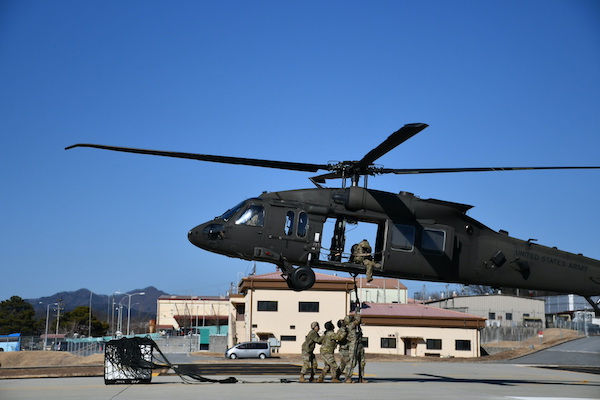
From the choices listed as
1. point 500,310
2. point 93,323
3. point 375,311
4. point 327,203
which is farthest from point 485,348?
point 93,323

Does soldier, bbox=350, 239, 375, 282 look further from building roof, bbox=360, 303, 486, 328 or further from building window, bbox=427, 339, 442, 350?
building window, bbox=427, 339, 442, 350

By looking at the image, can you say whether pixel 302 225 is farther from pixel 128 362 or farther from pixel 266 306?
pixel 266 306

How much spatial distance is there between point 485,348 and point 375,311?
59.4 ft

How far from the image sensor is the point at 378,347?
57.9 metres

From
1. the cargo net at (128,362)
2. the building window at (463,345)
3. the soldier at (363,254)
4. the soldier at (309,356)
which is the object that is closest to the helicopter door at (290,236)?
the soldier at (363,254)

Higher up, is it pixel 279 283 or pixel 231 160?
pixel 231 160

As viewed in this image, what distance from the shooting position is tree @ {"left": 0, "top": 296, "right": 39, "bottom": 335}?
125 meters

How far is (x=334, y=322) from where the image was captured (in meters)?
57.9

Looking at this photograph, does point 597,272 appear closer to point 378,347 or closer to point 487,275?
point 487,275

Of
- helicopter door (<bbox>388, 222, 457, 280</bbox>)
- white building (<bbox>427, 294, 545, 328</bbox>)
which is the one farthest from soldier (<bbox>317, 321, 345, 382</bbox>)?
white building (<bbox>427, 294, 545, 328</bbox>)

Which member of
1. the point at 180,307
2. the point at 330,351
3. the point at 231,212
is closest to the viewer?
the point at 330,351

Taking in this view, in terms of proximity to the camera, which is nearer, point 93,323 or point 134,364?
point 134,364


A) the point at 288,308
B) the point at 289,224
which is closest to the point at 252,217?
the point at 289,224

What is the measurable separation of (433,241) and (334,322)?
3920 cm
